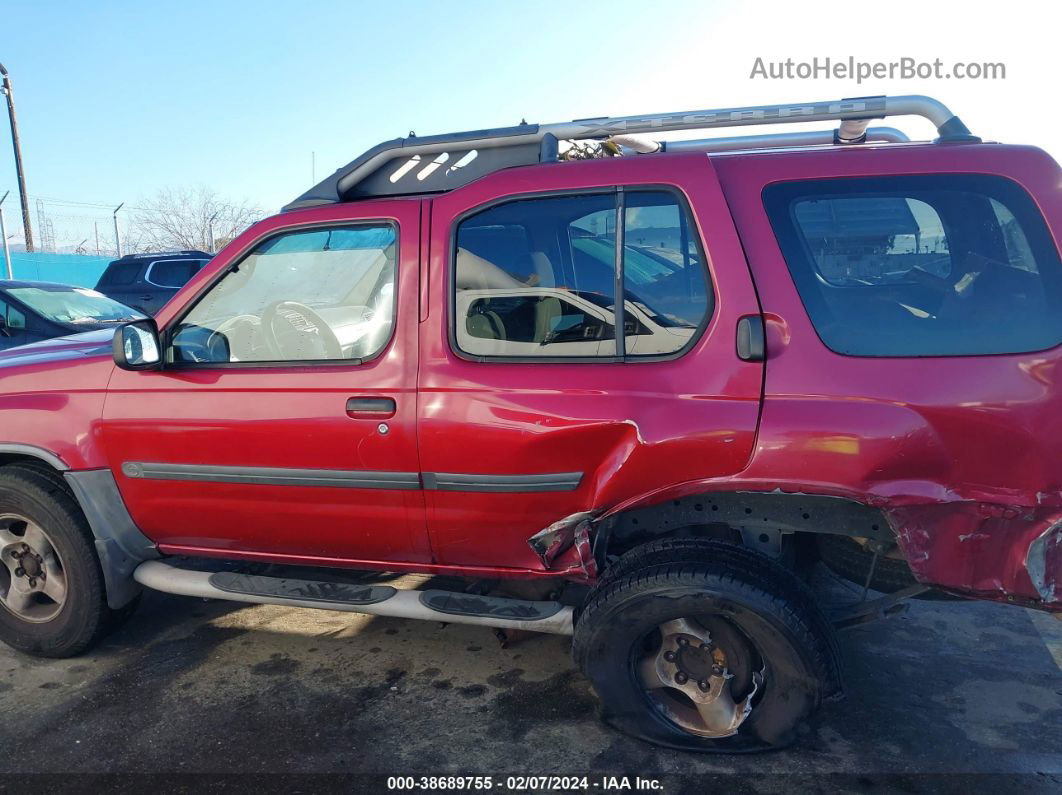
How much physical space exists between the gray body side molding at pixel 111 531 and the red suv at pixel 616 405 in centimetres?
1

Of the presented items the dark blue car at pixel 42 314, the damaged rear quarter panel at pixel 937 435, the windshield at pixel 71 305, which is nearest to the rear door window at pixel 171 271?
the windshield at pixel 71 305

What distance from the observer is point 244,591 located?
3.09m

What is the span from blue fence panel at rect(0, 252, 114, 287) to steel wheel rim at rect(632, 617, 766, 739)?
930 inches

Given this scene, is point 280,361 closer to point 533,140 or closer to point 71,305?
point 533,140

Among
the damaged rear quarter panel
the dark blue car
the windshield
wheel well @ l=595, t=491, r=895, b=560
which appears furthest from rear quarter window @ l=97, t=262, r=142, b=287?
the damaged rear quarter panel

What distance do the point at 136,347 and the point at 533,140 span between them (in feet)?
5.73

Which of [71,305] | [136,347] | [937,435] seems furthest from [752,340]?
[71,305]

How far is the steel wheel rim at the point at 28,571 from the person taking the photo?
3.31 metres

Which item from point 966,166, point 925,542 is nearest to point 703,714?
point 925,542

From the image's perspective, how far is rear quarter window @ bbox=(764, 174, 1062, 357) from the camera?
2207 millimetres

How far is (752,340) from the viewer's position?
2350mm

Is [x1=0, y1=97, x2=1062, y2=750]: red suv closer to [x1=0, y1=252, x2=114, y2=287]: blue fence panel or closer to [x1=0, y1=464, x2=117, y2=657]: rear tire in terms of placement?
[x1=0, y1=464, x2=117, y2=657]: rear tire

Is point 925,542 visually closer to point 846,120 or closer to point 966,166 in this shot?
point 966,166

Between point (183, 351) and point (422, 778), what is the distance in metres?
1.89
